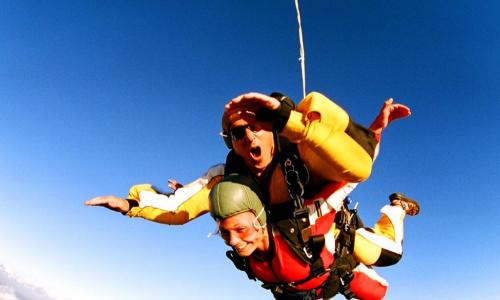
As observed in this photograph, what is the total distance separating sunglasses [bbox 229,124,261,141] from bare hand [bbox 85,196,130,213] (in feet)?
2.88

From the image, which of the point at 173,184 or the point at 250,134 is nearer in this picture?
the point at 250,134

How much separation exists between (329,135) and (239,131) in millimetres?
721

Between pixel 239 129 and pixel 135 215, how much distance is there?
0.94m

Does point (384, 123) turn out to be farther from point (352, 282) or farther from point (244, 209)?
point (352, 282)

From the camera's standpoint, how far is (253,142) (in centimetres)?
218

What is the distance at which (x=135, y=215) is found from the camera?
2482 millimetres

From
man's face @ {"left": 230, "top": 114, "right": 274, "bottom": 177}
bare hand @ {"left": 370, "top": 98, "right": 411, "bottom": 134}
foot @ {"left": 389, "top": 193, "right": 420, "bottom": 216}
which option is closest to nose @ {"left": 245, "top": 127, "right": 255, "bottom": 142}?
man's face @ {"left": 230, "top": 114, "right": 274, "bottom": 177}

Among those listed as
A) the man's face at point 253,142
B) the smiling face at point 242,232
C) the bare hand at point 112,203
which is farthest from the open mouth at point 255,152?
the bare hand at point 112,203

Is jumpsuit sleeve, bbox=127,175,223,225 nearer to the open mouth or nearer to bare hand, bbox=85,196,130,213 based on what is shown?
bare hand, bbox=85,196,130,213

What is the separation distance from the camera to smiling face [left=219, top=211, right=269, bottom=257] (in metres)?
2.19

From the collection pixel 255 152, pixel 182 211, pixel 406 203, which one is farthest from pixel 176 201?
pixel 406 203

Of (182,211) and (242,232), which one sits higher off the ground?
(182,211)

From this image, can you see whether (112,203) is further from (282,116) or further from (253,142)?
(282,116)

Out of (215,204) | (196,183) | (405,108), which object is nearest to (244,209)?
(215,204)
